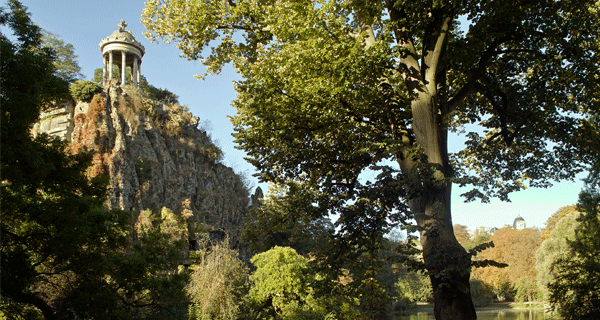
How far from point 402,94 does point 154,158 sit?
30.1 m

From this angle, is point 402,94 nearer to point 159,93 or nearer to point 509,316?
point 509,316

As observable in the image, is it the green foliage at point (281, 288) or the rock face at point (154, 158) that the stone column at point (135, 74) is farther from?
the green foliage at point (281, 288)

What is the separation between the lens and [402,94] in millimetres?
10586

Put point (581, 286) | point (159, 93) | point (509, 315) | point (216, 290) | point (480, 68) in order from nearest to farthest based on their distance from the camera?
1. point (480, 68)
2. point (581, 286)
3. point (216, 290)
4. point (509, 315)
5. point (159, 93)

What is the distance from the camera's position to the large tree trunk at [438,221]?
287 inches

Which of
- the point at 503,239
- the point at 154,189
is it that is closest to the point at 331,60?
the point at 154,189

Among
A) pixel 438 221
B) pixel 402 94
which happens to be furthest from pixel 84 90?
pixel 438 221

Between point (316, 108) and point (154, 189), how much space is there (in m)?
29.2

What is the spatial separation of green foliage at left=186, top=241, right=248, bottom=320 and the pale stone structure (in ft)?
85.4

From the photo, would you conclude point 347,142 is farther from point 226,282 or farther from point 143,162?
point 143,162

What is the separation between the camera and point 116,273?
13.6m

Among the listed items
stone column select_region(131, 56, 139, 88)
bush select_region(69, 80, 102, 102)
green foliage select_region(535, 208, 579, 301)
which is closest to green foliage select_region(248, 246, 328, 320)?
green foliage select_region(535, 208, 579, 301)

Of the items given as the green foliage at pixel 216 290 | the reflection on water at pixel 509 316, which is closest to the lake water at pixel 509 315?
the reflection on water at pixel 509 316

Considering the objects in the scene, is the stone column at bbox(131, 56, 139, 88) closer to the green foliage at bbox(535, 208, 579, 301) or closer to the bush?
the bush
